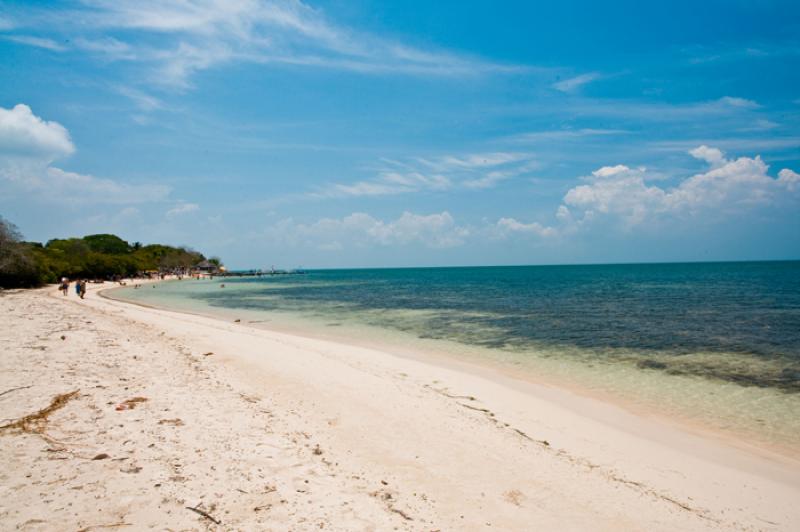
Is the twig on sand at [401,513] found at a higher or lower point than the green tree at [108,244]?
lower

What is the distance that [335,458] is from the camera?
19.8 feet

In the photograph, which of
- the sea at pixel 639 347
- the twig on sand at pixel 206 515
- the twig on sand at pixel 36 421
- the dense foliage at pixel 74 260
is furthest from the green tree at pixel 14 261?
the twig on sand at pixel 206 515

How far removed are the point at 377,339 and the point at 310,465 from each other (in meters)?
15.5

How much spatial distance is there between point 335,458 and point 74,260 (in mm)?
86574

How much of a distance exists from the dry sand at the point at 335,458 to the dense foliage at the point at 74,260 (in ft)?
139

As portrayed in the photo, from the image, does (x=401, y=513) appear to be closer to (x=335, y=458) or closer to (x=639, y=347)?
(x=335, y=458)

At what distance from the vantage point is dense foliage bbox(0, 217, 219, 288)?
137ft

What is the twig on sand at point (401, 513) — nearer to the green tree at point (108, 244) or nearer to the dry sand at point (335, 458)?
the dry sand at point (335, 458)

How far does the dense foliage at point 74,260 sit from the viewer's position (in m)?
41.6

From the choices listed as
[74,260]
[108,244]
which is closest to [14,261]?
[74,260]

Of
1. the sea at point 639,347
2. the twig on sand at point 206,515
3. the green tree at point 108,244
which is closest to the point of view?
the twig on sand at point 206,515

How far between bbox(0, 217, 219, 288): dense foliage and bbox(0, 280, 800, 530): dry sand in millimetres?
42348

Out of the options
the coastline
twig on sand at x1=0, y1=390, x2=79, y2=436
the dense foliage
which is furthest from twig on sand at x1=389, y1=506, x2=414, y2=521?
the dense foliage

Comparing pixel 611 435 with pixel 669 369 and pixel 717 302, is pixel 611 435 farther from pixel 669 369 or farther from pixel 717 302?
pixel 717 302
